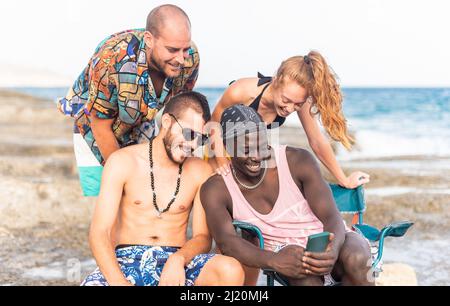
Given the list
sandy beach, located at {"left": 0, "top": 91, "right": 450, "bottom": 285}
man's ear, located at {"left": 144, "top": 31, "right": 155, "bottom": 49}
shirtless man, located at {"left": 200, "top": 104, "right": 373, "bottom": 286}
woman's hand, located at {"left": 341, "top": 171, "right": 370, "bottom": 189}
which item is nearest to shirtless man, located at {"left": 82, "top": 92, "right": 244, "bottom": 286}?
shirtless man, located at {"left": 200, "top": 104, "right": 373, "bottom": 286}

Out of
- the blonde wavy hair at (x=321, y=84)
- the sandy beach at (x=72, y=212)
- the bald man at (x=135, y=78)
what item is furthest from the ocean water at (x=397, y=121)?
the bald man at (x=135, y=78)

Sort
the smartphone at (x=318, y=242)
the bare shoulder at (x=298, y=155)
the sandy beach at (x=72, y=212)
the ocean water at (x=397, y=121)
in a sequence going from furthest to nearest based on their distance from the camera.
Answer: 1. the ocean water at (x=397, y=121)
2. the sandy beach at (x=72, y=212)
3. the bare shoulder at (x=298, y=155)
4. the smartphone at (x=318, y=242)

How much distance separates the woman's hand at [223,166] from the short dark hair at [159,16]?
0.77 meters

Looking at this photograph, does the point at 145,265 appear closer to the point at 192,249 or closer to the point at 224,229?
the point at 192,249

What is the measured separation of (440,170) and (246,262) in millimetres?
11865

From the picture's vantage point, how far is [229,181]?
141 inches

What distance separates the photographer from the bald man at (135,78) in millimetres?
3748

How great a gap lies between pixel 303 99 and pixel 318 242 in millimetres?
970

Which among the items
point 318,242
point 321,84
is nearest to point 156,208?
point 318,242

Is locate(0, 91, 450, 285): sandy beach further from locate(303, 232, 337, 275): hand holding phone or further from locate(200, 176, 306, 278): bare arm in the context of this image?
locate(303, 232, 337, 275): hand holding phone

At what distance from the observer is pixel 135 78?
3.83 m

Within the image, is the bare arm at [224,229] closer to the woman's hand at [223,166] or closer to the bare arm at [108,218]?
the woman's hand at [223,166]

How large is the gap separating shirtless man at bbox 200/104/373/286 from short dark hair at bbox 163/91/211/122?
0.11 meters

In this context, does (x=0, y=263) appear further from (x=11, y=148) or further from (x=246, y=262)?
(x=11, y=148)
